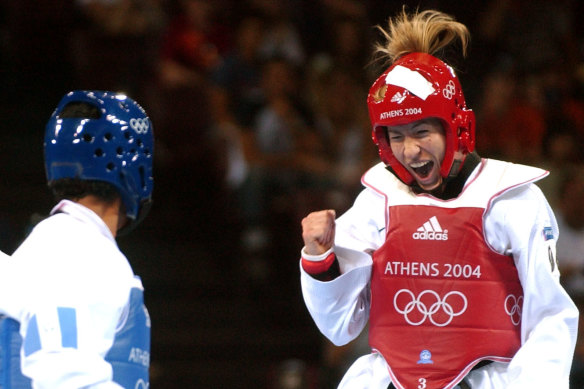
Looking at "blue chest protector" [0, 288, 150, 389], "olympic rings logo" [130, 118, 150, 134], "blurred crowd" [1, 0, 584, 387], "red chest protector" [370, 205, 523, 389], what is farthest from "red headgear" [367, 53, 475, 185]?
"blurred crowd" [1, 0, 584, 387]

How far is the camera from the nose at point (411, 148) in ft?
Result: 11.1

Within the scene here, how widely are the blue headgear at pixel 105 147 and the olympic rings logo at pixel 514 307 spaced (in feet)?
4.19

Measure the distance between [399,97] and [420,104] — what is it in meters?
0.08

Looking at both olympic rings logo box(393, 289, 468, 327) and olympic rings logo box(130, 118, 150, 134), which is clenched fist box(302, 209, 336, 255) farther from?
olympic rings logo box(130, 118, 150, 134)

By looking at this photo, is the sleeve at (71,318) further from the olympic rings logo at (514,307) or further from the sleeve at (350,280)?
the olympic rings logo at (514,307)

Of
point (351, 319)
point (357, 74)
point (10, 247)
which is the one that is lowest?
point (351, 319)

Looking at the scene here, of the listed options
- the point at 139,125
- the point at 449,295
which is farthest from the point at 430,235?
the point at 139,125

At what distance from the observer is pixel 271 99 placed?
8070 mm

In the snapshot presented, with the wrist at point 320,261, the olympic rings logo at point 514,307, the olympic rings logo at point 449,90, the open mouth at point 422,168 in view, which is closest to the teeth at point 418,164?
the open mouth at point 422,168

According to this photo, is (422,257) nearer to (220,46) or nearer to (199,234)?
(199,234)

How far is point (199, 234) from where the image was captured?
26.9 feet

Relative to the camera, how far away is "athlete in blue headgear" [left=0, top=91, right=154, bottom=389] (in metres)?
2.82

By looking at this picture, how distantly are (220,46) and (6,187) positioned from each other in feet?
7.27

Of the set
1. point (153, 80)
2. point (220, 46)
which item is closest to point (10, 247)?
point (153, 80)
